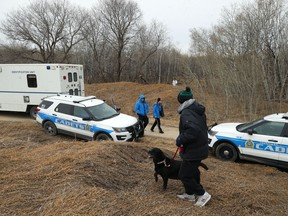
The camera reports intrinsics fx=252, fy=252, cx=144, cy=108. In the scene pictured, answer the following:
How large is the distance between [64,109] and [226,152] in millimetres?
5976

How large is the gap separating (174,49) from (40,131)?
103 ft

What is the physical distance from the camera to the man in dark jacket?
359 centimetres

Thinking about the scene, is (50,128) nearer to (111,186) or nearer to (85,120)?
(85,120)

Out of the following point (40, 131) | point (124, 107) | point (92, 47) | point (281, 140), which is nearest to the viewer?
point (281, 140)

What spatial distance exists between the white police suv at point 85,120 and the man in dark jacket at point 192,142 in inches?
191

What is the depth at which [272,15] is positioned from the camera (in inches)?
576

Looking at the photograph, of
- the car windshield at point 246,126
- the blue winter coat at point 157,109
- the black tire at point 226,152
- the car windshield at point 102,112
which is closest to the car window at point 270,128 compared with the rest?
the car windshield at point 246,126

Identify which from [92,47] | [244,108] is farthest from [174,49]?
[244,108]

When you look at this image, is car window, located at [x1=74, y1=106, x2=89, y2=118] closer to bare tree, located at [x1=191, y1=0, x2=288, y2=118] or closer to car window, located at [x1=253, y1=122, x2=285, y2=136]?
car window, located at [x1=253, y1=122, x2=285, y2=136]

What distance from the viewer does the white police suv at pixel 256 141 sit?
650 centimetres

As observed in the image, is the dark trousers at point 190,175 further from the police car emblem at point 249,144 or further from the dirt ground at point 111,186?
the police car emblem at point 249,144

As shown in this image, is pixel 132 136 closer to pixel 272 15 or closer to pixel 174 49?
pixel 272 15

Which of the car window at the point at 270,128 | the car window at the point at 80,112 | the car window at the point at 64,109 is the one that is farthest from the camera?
the car window at the point at 64,109

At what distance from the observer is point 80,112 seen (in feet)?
30.1
